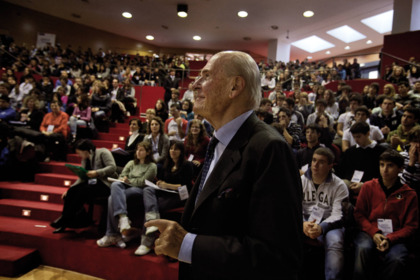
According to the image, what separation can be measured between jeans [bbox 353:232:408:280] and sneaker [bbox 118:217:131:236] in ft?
7.30

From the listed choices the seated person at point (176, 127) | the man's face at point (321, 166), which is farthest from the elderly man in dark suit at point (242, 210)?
the seated person at point (176, 127)

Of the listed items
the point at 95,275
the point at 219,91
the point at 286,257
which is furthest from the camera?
the point at 95,275

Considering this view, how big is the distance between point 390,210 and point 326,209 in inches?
19.7

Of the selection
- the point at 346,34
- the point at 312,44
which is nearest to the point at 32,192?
the point at 346,34

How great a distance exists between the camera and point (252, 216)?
26.9 inches

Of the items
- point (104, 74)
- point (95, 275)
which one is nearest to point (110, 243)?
point (95, 275)

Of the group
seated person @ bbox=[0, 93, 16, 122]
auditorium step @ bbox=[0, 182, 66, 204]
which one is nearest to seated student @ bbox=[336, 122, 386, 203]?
auditorium step @ bbox=[0, 182, 66, 204]

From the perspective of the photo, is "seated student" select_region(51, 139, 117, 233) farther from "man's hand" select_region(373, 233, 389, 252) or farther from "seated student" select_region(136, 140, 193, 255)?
"man's hand" select_region(373, 233, 389, 252)

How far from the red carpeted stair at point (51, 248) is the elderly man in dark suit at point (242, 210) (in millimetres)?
2317

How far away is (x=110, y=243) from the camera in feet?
10.4

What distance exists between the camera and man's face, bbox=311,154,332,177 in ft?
8.70

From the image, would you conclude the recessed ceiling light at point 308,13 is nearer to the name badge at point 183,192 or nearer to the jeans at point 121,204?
the name badge at point 183,192

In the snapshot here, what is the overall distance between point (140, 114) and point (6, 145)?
400 centimetres

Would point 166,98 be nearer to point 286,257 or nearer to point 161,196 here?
point 161,196
